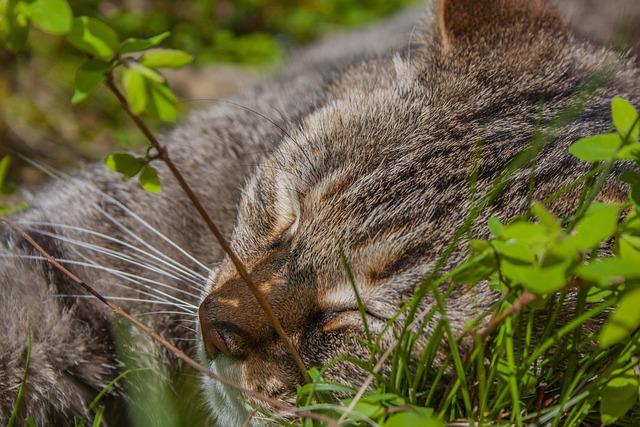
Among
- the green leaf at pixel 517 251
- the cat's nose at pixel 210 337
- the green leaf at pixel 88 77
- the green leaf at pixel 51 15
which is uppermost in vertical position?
the green leaf at pixel 51 15

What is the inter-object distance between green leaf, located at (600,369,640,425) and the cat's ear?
118 cm

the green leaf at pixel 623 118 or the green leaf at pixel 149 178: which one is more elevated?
the green leaf at pixel 623 118

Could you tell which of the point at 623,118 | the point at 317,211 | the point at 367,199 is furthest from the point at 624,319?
the point at 317,211

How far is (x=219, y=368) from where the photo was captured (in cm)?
186

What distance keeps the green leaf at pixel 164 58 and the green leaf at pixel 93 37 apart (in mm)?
78

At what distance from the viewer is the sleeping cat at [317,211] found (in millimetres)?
1809

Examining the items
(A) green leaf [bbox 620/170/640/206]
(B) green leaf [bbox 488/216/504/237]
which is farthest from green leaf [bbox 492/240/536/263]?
(A) green leaf [bbox 620/170/640/206]

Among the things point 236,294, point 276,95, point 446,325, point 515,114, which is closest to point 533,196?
point 515,114

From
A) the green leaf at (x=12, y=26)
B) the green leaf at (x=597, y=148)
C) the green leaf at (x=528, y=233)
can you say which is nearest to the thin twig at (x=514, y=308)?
the green leaf at (x=528, y=233)

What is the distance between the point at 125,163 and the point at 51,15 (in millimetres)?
398

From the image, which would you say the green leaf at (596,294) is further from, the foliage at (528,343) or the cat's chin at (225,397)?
the cat's chin at (225,397)

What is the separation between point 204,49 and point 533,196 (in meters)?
3.27

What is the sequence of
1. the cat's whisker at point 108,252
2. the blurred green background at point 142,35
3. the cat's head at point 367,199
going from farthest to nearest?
the blurred green background at point 142,35
the cat's whisker at point 108,252
the cat's head at point 367,199

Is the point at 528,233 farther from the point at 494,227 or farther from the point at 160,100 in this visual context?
the point at 160,100
